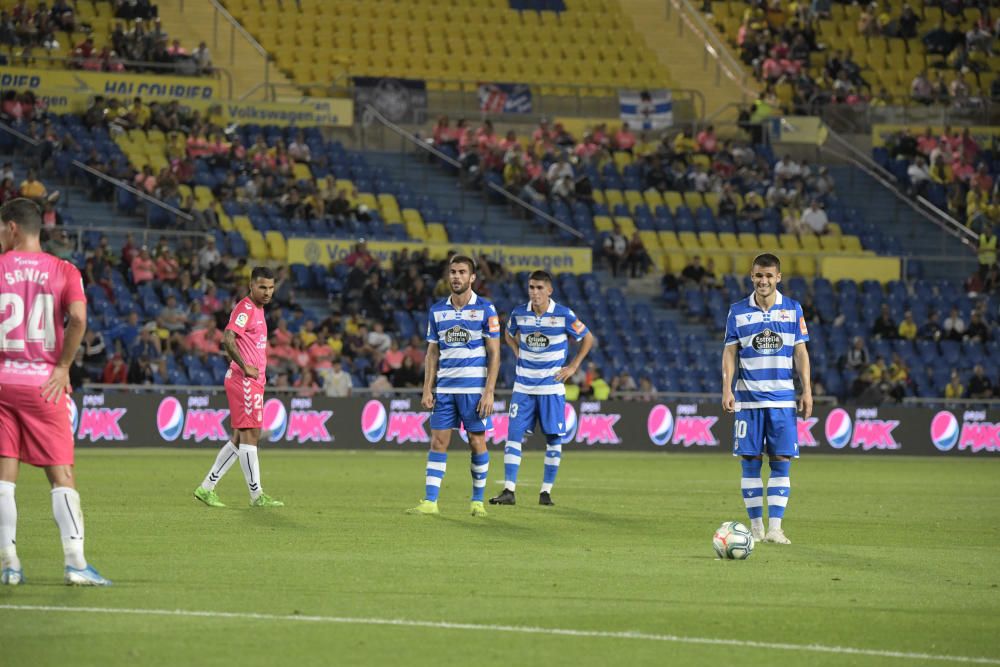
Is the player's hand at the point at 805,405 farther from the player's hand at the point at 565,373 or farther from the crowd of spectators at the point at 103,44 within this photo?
the crowd of spectators at the point at 103,44

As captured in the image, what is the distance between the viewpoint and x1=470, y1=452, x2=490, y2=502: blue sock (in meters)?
17.1

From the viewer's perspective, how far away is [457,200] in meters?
41.4

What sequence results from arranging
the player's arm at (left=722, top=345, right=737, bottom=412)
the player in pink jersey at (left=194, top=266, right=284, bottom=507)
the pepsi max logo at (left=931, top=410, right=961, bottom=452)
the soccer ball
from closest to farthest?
the soccer ball → the player's arm at (left=722, top=345, right=737, bottom=412) → the player in pink jersey at (left=194, top=266, right=284, bottom=507) → the pepsi max logo at (left=931, top=410, right=961, bottom=452)

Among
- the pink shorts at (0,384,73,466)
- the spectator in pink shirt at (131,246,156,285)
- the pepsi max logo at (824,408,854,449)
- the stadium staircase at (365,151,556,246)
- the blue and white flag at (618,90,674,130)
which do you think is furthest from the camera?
the blue and white flag at (618,90,674,130)

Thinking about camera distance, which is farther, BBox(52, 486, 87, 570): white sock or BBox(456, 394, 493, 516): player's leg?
BBox(456, 394, 493, 516): player's leg

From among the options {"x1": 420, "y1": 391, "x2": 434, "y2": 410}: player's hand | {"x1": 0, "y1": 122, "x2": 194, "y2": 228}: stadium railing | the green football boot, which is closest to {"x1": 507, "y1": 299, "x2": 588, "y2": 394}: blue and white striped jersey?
{"x1": 420, "y1": 391, "x2": 434, "y2": 410}: player's hand

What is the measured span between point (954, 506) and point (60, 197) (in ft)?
71.6

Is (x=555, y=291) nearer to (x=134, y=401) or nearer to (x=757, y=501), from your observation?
(x=134, y=401)

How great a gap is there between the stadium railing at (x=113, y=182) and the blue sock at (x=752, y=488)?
22.2m

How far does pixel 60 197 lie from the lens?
35.4m

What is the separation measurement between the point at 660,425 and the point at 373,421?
→ 580 cm

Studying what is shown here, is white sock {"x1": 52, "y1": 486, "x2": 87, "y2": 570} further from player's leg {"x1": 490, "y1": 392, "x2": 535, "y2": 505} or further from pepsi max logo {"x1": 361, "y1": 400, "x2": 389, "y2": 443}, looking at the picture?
pepsi max logo {"x1": 361, "y1": 400, "x2": 389, "y2": 443}

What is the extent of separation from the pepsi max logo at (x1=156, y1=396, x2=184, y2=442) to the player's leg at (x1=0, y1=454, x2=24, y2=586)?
756 inches

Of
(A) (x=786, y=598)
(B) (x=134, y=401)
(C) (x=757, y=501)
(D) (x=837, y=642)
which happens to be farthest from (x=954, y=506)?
(B) (x=134, y=401)
